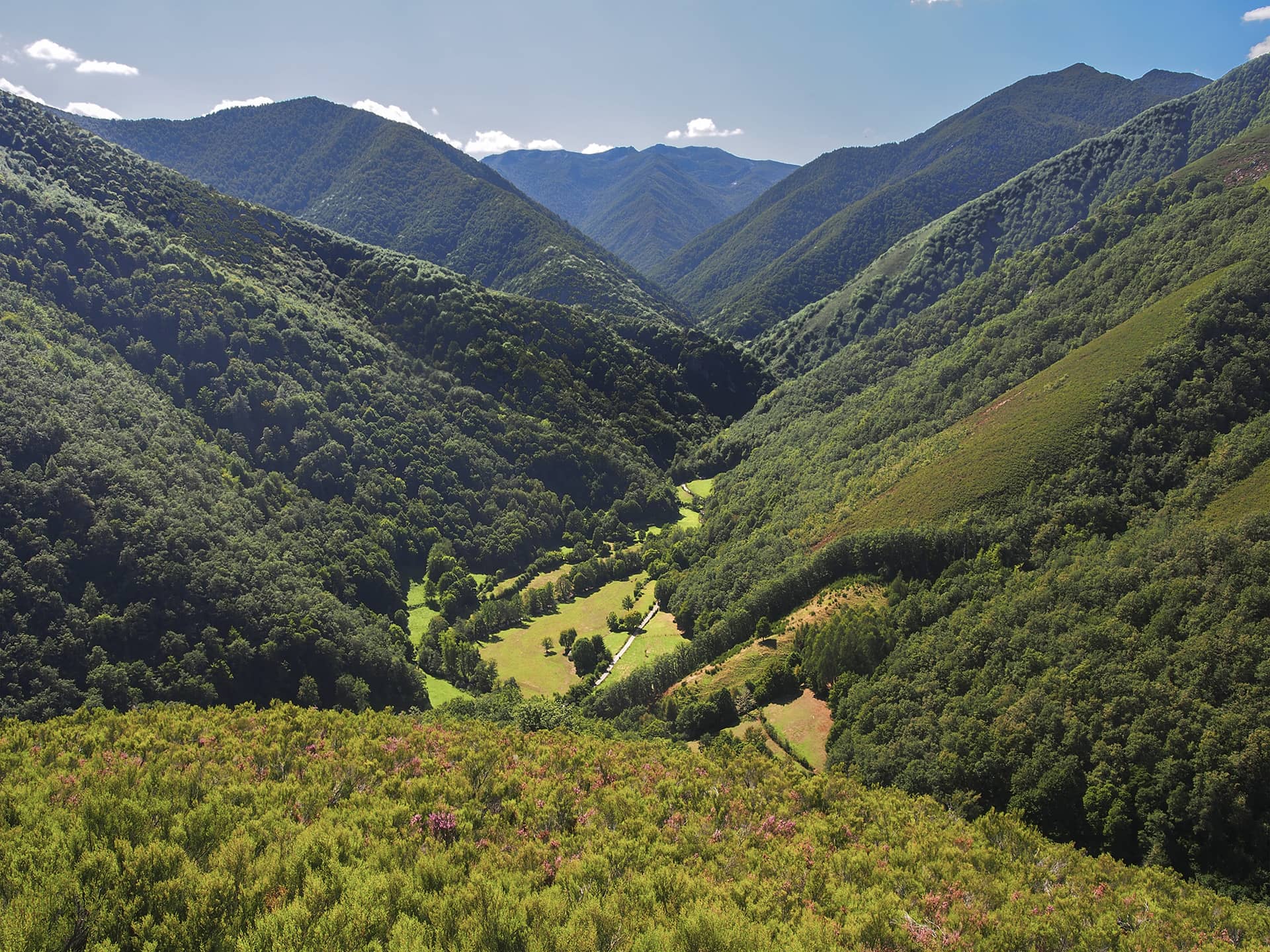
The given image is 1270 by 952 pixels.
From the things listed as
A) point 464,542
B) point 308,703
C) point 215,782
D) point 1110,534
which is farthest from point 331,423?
point 1110,534

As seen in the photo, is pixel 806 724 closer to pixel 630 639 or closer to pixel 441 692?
pixel 630 639

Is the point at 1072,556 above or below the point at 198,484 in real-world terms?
above

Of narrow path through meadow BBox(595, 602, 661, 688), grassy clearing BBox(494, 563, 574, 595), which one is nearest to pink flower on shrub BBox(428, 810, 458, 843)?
narrow path through meadow BBox(595, 602, 661, 688)

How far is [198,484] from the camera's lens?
13000 centimetres

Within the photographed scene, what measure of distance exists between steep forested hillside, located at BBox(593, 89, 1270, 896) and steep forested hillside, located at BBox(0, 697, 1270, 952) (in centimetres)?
1450

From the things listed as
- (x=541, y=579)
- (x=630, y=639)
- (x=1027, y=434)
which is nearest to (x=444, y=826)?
(x=630, y=639)

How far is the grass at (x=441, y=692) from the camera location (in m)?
117

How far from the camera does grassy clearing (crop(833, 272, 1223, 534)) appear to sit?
113000 millimetres

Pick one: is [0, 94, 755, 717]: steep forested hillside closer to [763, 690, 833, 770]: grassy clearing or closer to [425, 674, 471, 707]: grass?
[425, 674, 471, 707]: grass

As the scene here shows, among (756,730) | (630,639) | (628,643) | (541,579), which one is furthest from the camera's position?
(541,579)

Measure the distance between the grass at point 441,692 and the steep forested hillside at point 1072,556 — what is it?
31298 mm

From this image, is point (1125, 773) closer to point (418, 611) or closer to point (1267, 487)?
point (1267, 487)

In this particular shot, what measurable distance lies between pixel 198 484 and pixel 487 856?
12523cm

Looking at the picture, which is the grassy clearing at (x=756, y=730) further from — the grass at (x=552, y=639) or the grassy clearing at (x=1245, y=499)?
the grassy clearing at (x=1245, y=499)
